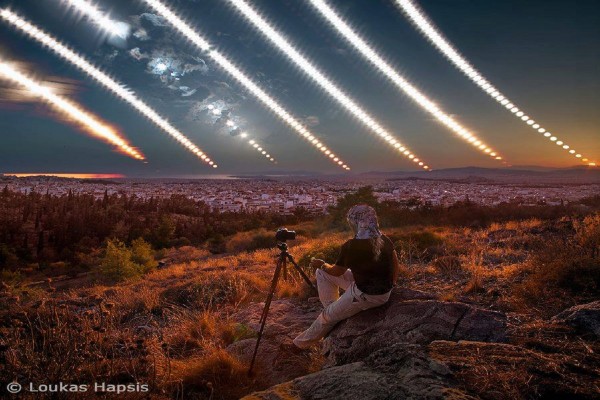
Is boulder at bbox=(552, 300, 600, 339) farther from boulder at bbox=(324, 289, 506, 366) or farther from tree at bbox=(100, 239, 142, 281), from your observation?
tree at bbox=(100, 239, 142, 281)

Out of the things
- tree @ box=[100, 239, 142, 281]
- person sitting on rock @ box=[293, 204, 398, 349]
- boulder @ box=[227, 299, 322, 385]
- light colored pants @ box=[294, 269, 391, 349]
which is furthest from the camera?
tree @ box=[100, 239, 142, 281]

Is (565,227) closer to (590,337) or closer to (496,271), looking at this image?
(496,271)

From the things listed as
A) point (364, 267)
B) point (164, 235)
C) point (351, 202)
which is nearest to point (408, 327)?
point (364, 267)

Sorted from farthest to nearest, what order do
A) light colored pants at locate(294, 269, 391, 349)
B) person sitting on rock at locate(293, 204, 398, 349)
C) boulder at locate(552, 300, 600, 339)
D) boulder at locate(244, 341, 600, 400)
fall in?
light colored pants at locate(294, 269, 391, 349) → person sitting on rock at locate(293, 204, 398, 349) → boulder at locate(552, 300, 600, 339) → boulder at locate(244, 341, 600, 400)

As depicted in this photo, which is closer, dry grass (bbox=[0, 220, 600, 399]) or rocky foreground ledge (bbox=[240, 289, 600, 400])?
rocky foreground ledge (bbox=[240, 289, 600, 400])

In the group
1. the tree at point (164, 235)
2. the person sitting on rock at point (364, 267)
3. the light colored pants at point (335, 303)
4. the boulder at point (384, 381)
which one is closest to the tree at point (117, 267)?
the tree at point (164, 235)

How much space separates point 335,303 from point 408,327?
97 centimetres

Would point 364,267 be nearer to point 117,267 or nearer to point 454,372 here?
point 454,372

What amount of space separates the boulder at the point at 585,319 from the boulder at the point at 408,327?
0.59m

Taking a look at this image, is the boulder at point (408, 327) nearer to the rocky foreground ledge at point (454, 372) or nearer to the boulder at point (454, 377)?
the rocky foreground ledge at point (454, 372)

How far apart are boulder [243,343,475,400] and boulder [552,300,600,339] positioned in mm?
1832

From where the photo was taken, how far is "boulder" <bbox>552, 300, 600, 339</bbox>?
381 cm

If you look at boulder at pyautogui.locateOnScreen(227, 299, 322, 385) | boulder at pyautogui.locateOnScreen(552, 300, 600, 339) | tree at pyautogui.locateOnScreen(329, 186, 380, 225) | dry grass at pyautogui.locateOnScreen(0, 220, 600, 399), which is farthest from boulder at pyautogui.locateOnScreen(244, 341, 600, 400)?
tree at pyautogui.locateOnScreen(329, 186, 380, 225)

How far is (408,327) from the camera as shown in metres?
4.78
